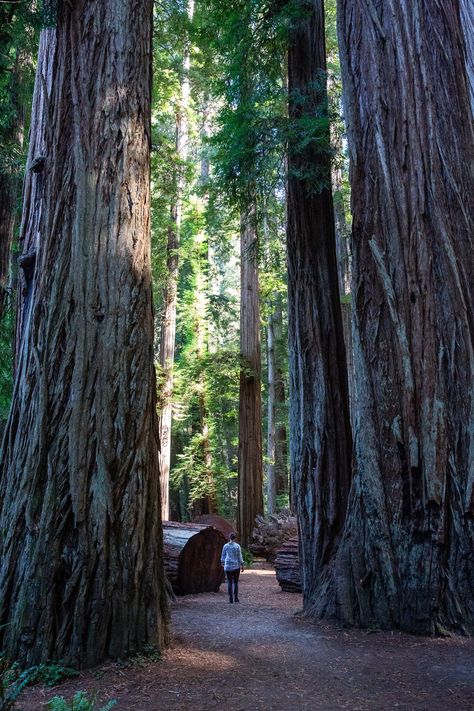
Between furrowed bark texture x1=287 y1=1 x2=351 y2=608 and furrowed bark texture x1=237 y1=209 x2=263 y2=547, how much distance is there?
294 inches

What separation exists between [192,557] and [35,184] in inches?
307

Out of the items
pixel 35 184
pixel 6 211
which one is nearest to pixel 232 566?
pixel 35 184

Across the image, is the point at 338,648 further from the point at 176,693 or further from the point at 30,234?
the point at 30,234

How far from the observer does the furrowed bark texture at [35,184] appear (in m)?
5.55

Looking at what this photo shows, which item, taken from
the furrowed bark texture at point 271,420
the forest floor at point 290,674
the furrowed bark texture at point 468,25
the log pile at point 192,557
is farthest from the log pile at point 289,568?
the furrowed bark texture at point 271,420

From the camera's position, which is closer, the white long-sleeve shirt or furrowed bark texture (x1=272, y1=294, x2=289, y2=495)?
the white long-sleeve shirt

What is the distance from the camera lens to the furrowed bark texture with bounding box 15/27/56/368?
219 inches

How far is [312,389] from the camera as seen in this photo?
811 cm

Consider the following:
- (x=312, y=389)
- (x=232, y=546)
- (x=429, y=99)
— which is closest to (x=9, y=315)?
(x=232, y=546)

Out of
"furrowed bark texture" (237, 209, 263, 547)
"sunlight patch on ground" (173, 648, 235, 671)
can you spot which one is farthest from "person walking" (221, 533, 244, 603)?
"furrowed bark texture" (237, 209, 263, 547)

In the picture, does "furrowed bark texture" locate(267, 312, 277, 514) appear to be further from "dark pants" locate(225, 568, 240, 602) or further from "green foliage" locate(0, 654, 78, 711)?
"green foliage" locate(0, 654, 78, 711)

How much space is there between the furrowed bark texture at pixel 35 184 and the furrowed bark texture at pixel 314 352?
3681 millimetres

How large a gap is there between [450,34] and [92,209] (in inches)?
190

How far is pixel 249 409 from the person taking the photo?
1739cm
